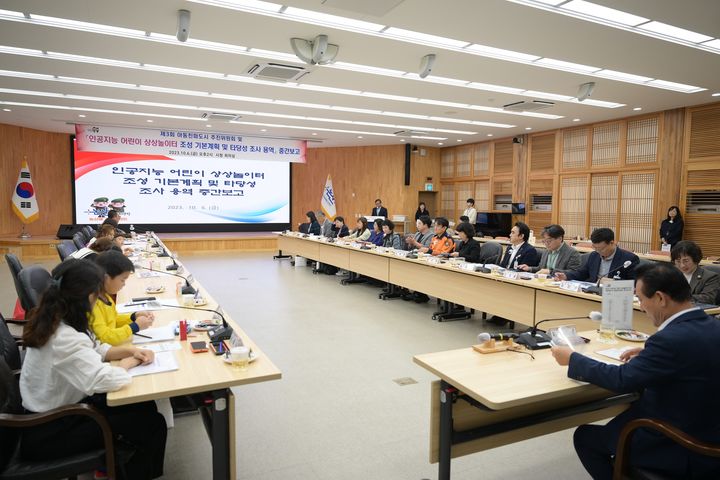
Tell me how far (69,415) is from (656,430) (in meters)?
2.15

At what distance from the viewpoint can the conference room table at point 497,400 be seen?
5.84 feet

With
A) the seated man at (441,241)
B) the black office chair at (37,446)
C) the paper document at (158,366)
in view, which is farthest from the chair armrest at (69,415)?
the seated man at (441,241)

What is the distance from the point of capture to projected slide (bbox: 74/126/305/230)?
407 inches

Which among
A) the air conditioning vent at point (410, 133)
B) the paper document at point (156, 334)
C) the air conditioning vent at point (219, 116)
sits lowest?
the paper document at point (156, 334)

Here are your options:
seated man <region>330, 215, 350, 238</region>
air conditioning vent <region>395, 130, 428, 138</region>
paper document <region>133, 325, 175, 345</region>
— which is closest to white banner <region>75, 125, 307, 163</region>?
air conditioning vent <region>395, 130, 428, 138</region>

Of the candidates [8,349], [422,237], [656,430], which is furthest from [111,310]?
[422,237]

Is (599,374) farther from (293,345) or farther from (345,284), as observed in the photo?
(345,284)

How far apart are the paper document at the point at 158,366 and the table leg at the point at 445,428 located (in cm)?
116

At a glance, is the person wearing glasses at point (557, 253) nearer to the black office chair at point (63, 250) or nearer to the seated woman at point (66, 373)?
the seated woman at point (66, 373)

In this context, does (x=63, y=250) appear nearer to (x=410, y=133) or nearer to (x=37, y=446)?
(x=37, y=446)

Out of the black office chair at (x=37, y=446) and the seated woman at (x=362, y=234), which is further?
the seated woman at (x=362, y=234)

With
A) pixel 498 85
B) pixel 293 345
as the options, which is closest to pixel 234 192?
pixel 498 85

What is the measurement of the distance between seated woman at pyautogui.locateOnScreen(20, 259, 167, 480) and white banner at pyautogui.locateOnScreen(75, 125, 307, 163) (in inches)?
369

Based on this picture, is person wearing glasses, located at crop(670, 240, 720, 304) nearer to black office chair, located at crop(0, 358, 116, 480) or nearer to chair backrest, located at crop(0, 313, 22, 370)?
black office chair, located at crop(0, 358, 116, 480)
